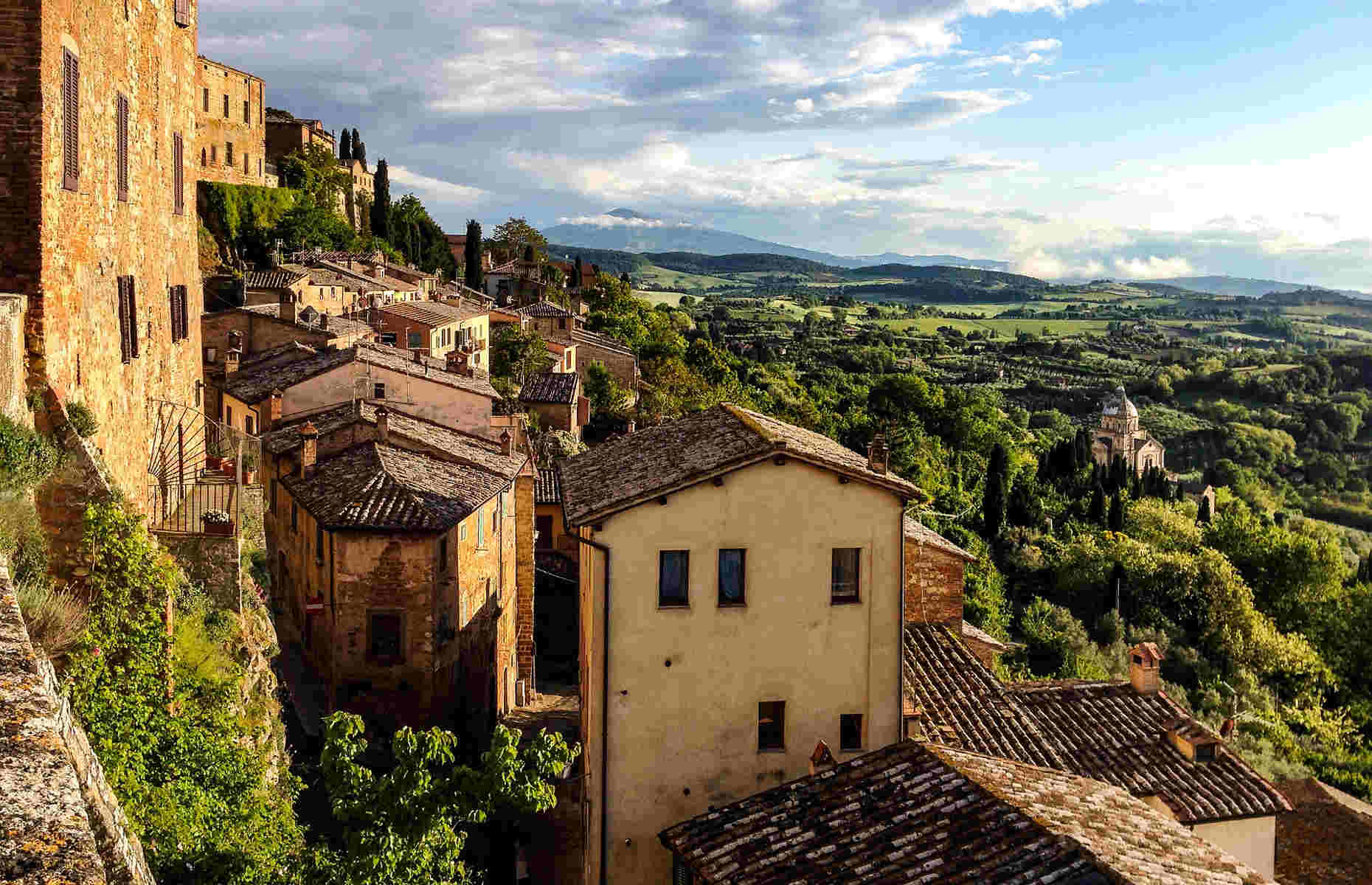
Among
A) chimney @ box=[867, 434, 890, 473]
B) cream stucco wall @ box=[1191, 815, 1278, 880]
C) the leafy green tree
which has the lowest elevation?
cream stucco wall @ box=[1191, 815, 1278, 880]

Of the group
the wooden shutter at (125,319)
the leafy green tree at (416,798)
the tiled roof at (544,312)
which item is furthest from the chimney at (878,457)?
the tiled roof at (544,312)

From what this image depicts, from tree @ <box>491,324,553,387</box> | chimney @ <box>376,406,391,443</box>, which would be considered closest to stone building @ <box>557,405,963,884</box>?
chimney @ <box>376,406,391,443</box>

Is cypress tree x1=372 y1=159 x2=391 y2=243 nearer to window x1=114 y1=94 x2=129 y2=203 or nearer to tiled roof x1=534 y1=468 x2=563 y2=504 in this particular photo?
tiled roof x1=534 y1=468 x2=563 y2=504

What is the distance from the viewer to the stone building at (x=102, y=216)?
38.2 ft

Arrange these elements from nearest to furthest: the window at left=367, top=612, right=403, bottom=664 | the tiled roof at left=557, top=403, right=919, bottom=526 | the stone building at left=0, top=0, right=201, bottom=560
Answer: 1. the stone building at left=0, top=0, right=201, bottom=560
2. the tiled roof at left=557, top=403, right=919, bottom=526
3. the window at left=367, top=612, right=403, bottom=664

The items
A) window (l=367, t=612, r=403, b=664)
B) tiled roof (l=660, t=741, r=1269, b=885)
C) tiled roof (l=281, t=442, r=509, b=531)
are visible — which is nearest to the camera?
tiled roof (l=660, t=741, r=1269, b=885)

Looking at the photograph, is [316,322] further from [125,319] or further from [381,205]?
[381,205]

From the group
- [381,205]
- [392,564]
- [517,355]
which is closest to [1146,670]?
[392,564]

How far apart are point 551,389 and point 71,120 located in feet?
125

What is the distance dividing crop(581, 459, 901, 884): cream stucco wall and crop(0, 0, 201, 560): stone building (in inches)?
265

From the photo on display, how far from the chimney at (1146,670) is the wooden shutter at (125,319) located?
18.4 metres

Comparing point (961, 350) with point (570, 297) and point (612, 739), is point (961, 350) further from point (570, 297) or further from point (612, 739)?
point (612, 739)

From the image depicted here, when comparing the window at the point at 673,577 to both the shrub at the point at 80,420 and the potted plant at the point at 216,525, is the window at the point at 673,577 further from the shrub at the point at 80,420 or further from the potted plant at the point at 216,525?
the shrub at the point at 80,420

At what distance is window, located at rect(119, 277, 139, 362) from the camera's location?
50.2ft
